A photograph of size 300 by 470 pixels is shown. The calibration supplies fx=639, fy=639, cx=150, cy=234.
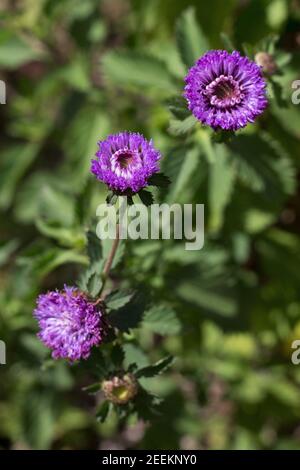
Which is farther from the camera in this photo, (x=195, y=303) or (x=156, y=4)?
(x=156, y=4)

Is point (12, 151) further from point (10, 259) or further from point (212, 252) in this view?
point (212, 252)

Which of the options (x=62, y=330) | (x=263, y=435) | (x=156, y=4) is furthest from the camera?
(x=263, y=435)

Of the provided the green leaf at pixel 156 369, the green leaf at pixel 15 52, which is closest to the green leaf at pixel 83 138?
the green leaf at pixel 15 52

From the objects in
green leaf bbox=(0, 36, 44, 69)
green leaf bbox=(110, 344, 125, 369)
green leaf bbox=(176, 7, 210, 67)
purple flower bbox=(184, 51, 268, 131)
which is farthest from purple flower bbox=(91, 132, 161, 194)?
green leaf bbox=(0, 36, 44, 69)

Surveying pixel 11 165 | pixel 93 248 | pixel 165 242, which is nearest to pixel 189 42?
pixel 165 242
